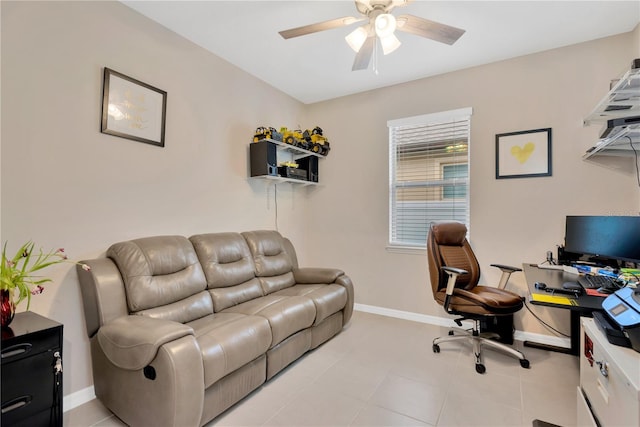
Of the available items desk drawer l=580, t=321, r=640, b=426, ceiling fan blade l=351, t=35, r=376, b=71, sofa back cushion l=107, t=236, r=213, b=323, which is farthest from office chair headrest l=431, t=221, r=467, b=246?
sofa back cushion l=107, t=236, r=213, b=323

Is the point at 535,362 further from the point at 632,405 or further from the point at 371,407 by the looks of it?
the point at 632,405

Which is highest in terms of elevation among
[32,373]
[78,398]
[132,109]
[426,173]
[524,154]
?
[132,109]

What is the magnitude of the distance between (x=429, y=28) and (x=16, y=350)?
2780 millimetres

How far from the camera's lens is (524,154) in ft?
9.33

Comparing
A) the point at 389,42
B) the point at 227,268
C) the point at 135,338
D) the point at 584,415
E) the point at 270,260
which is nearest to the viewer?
the point at 584,415

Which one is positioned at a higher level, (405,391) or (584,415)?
(584,415)

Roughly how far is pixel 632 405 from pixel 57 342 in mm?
2337

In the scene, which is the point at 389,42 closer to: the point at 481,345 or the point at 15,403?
the point at 481,345

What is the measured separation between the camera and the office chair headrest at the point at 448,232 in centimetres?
278

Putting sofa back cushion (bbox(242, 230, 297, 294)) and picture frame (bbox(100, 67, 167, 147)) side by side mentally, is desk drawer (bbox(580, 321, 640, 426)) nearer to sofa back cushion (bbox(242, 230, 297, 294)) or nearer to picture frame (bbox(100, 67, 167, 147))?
sofa back cushion (bbox(242, 230, 297, 294))

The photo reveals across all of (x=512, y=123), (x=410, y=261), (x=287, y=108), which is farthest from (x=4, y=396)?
(x=512, y=123)

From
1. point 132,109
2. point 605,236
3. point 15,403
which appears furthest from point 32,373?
point 605,236

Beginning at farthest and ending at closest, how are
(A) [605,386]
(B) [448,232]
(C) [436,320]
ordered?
(C) [436,320]
(B) [448,232]
(A) [605,386]

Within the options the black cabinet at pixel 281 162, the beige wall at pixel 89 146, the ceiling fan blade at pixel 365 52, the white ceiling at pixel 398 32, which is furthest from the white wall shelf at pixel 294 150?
the ceiling fan blade at pixel 365 52
